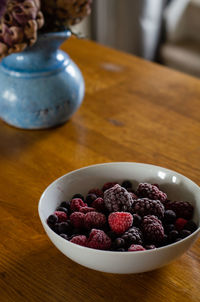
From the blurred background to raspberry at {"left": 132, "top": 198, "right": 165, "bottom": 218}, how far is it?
1826 mm

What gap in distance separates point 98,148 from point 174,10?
1.80 m

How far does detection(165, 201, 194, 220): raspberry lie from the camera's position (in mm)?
795

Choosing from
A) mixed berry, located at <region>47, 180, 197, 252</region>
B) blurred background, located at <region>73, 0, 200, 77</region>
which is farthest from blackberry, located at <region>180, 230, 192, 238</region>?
blurred background, located at <region>73, 0, 200, 77</region>

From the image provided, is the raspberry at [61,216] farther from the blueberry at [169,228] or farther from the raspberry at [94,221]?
the blueberry at [169,228]

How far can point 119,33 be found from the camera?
284cm

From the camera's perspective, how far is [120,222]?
723 millimetres

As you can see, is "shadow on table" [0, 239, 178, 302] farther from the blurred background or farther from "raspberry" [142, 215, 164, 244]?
the blurred background

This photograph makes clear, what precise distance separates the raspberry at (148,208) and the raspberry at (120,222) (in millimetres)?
33

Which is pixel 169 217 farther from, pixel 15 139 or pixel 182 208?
pixel 15 139

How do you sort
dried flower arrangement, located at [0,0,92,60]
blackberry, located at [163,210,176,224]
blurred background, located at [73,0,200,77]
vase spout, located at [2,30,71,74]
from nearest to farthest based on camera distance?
blackberry, located at [163,210,176,224] < dried flower arrangement, located at [0,0,92,60] < vase spout, located at [2,30,71,74] < blurred background, located at [73,0,200,77]

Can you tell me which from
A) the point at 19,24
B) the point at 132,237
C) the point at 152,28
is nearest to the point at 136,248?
the point at 132,237

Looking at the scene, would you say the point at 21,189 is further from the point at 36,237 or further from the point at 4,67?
the point at 4,67

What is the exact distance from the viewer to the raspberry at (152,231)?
72cm

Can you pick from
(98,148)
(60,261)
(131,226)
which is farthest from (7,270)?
(98,148)
